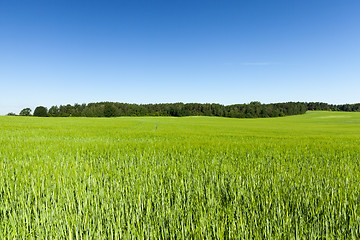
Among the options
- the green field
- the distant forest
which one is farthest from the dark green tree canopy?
the green field

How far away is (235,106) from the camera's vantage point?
111 metres

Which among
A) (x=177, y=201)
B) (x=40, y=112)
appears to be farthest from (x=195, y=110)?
(x=177, y=201)

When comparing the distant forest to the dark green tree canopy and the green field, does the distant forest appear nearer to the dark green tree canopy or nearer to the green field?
the dark green tree canopy

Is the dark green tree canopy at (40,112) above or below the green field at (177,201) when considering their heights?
above

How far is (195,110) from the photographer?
367 ft

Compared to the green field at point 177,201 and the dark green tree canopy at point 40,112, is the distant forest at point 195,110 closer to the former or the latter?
the dark green tree canopy at point 40,112

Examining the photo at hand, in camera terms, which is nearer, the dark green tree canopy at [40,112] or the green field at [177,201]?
the green field at [177,201]

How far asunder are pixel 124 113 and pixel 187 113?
34920 millimetres

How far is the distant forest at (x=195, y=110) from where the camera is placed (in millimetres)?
92312

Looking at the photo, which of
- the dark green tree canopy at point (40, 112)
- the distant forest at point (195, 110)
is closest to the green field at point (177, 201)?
the distant forest at point (195, 110)

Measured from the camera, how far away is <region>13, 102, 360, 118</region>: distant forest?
92312mm

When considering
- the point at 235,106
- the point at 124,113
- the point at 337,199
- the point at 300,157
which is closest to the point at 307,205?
the point at 337,199

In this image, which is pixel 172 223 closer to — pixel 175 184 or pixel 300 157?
pixel 175 184

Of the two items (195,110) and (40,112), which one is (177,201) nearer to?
(195,110)
